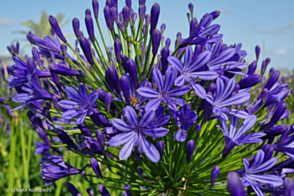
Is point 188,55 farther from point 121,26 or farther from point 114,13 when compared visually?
point 114,13

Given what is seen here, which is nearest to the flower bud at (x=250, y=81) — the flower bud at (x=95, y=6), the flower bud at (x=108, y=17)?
the flower bud at (x=108, y=17)

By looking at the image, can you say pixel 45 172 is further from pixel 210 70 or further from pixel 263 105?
pixel 263 105

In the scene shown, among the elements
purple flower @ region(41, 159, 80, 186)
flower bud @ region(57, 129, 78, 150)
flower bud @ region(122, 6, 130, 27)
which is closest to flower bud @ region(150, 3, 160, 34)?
flower bud @ region(122, 6, 130, 27)

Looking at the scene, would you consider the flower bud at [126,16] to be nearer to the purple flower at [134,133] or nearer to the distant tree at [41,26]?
the purple flower at [134,133]

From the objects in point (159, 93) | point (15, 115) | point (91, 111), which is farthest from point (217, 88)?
point (15, 115)

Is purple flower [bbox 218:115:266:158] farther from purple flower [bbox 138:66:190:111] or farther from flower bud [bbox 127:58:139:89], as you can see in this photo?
flower bud [bbox 127:58:139:89]
